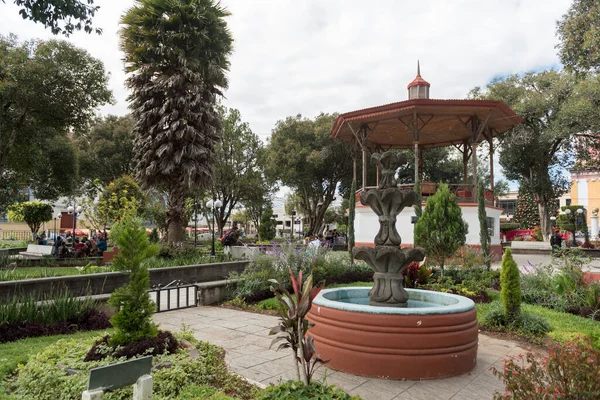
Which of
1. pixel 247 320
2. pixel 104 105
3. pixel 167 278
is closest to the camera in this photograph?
pixel 247 320

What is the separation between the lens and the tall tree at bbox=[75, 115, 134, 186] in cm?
3206

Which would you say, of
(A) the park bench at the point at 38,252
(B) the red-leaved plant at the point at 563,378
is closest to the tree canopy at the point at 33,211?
(A) the park bench at the point at 38,252

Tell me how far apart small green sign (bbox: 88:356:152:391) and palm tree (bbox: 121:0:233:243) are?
12423 mm

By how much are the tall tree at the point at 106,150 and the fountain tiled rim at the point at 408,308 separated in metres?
29.1

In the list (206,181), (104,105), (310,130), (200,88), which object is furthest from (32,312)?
(310,130)

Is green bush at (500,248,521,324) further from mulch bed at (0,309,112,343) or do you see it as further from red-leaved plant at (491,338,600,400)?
mulch bed at (0,309,112,343)

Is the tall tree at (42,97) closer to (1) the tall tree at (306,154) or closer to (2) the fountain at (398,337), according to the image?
(1) the tall tree at (306,154)

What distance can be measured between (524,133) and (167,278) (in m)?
25.6

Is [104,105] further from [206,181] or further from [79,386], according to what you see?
[79,386]

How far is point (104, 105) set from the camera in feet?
62.3

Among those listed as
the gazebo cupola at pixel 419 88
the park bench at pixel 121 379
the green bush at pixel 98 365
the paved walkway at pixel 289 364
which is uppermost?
the gazebo cupola at pixel 419 88

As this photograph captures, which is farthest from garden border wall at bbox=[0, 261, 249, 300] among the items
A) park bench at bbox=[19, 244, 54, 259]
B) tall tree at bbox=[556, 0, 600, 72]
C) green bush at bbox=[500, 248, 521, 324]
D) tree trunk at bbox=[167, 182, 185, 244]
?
tall tree at bbox=[556, 0, 600, 72]

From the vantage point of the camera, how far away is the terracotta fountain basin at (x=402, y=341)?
4.62 m

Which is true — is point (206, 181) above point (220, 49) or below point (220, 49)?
below
